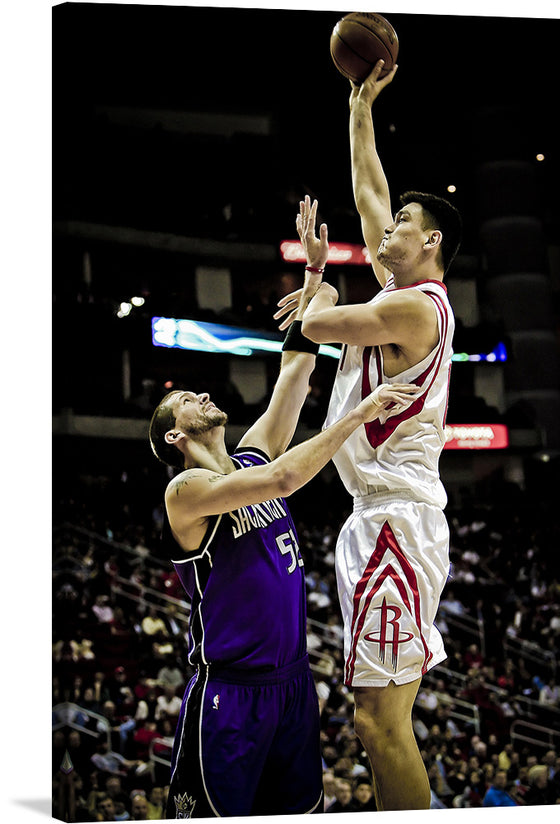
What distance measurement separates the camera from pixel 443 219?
523cm

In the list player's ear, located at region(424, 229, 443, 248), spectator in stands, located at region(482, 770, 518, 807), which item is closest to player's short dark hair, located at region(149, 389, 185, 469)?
player's ear, located at region(424, 229, 443, 248)

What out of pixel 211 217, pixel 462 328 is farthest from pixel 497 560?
pixel 211 217

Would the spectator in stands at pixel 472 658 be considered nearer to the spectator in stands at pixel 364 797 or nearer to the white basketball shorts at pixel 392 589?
the spectator in stands at pixel 364 797

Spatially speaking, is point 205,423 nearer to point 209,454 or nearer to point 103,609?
point 209,454

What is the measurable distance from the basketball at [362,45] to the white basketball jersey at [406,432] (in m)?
1.33

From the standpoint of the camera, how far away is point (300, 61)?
6.54 m

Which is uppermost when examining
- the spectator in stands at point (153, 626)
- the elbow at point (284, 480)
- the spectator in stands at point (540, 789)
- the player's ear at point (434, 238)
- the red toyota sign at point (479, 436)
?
the player's ear at point (434, 238)

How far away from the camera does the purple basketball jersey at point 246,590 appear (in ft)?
16.4

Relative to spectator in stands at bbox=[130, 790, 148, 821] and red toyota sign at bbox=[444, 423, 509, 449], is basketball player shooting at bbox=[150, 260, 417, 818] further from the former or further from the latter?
red toyota sign at bbox=[444, 423, 509, 449]

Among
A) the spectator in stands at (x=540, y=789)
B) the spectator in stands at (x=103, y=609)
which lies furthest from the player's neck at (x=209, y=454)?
the spectator in stands at (x=540, y=789)

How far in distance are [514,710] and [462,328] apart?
2.67m

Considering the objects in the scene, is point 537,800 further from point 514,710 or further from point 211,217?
point 211,217

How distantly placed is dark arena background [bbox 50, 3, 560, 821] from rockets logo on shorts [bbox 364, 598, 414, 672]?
1.81m

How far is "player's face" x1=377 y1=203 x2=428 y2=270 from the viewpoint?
5.20m
